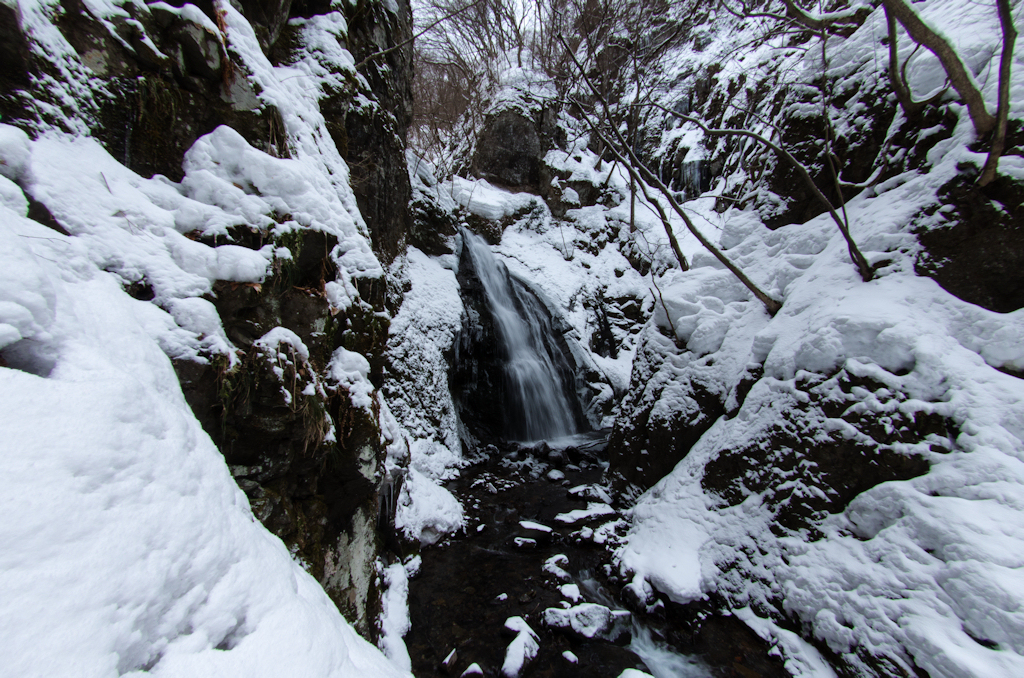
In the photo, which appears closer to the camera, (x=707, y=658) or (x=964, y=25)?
(x=707, y=658)

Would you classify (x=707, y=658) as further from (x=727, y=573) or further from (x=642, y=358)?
(x=642, y=358)

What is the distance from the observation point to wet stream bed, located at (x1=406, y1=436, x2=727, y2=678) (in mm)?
3135

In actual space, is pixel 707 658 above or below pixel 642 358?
below

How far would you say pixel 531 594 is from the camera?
12.8 feet

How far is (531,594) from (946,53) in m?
5.77

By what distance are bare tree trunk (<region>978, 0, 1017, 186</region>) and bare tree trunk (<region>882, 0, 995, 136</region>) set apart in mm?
169

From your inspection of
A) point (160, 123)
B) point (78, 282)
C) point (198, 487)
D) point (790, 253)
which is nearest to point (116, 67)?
point (160, 123)

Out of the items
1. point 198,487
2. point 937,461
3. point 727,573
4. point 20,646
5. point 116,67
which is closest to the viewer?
point 20,646

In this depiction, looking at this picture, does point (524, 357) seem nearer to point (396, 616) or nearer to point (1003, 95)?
point (396, 616)

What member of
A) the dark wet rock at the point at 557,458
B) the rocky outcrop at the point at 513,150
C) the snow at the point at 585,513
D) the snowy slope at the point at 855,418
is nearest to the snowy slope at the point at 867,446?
the snowy slope at the point at 855,418

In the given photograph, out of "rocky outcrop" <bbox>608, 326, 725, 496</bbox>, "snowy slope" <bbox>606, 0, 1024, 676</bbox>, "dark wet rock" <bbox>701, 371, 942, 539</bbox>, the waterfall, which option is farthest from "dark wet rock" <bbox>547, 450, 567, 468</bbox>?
"dark wet rock" <bbox>701, 371, 942, 539</bbox>

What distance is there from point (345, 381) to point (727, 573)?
3.67 m

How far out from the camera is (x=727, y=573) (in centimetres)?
353

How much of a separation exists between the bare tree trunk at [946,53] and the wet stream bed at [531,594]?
4.98m
